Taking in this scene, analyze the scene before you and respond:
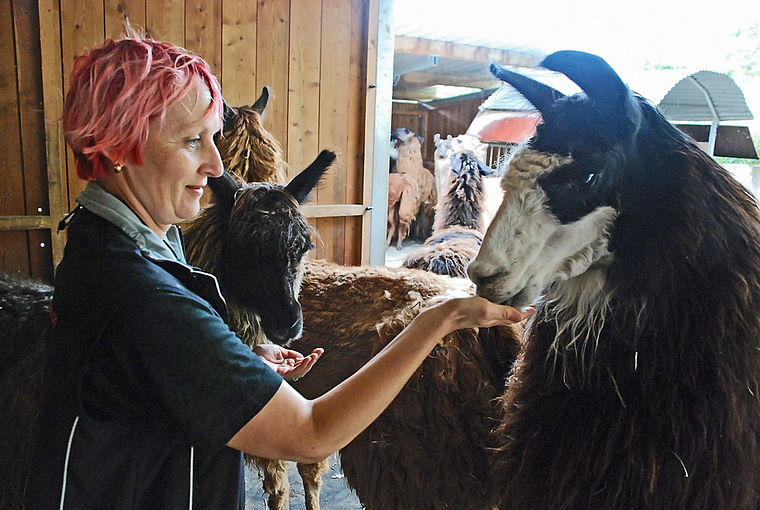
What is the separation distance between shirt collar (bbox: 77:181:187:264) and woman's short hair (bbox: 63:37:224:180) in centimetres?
6

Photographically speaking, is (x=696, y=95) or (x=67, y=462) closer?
(x=67, y=462)

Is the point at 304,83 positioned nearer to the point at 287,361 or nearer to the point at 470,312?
the point at 287,361

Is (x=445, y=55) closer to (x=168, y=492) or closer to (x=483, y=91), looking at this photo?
(x=483, y=91)

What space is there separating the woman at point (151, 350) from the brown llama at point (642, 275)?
430 mm

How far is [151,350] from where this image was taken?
88 cm

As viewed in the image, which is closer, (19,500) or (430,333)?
(430,333)

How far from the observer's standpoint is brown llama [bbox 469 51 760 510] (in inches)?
51.4

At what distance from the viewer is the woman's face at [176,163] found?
1.06 metres

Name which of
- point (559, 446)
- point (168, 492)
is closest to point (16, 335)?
point (168, 492)

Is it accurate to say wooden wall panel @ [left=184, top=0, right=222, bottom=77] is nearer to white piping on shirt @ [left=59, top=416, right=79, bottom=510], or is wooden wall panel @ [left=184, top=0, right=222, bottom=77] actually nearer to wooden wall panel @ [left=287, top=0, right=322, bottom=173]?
wooden wall panel @ [left=287, top=0, right=322, bottom=173]

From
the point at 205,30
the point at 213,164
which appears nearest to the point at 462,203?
the point at 205,30

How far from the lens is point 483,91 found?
12586 mm

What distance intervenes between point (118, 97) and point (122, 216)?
230mm

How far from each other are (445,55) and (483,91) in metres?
5.22
